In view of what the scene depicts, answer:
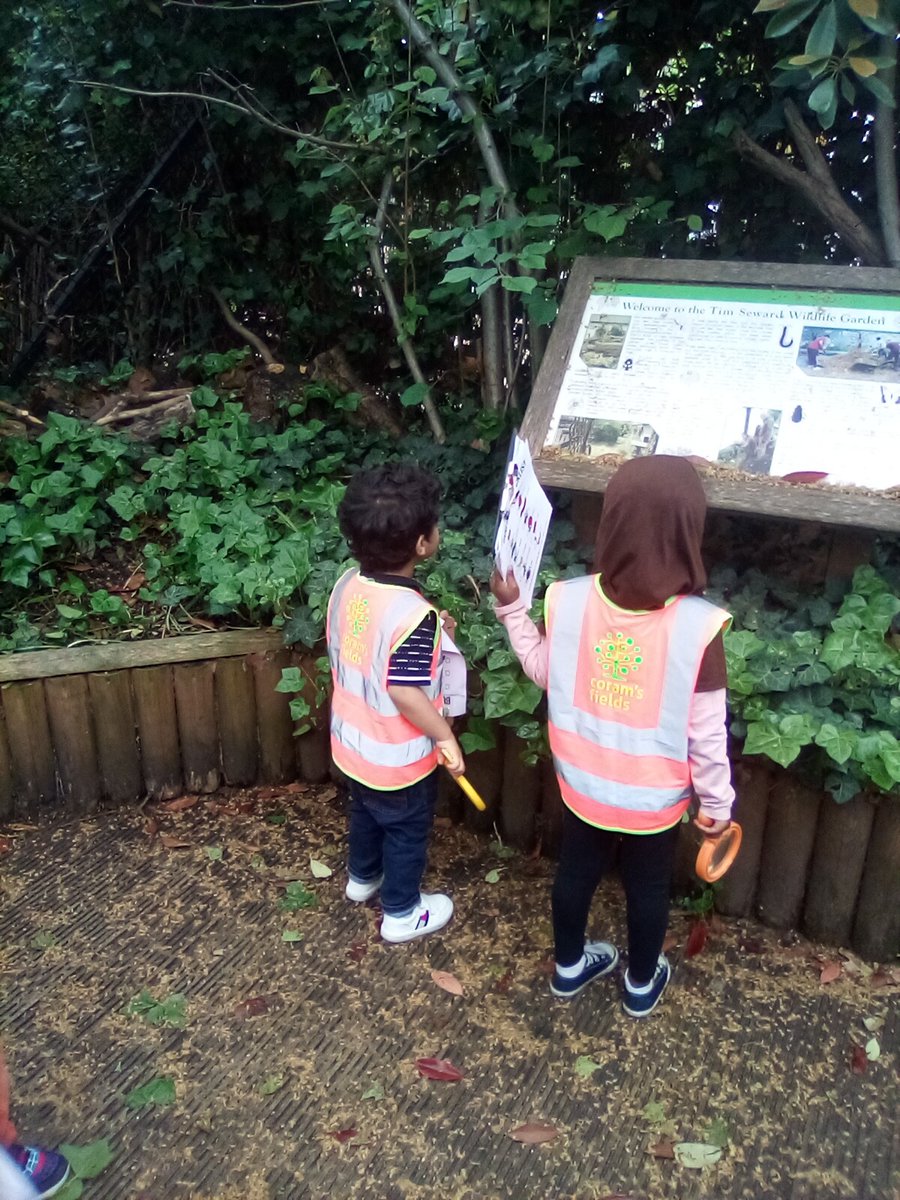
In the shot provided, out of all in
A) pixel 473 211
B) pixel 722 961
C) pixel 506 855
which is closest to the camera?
pixel 722 961

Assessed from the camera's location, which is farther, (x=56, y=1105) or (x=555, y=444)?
(x=555, y=444)

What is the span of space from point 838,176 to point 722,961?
2.93m

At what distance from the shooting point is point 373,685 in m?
2.37

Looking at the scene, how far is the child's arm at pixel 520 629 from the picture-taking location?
2197mm

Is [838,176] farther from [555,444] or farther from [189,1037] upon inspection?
[189,1037]

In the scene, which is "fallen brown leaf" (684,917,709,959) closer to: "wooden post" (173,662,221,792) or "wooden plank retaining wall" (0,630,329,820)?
"wooden plank retaining wall" (0,630,329,820)

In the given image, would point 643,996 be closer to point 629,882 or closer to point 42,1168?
point 629,882

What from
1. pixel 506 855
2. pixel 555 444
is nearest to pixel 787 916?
pixel 506 855

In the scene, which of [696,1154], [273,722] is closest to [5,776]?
[273,722]

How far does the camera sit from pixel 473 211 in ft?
13.5

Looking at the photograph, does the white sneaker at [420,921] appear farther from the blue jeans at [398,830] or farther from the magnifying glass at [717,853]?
the magnifying glass at [717,853]

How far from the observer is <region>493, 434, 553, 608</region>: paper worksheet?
2.06 metres

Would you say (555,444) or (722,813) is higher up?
(555,444)

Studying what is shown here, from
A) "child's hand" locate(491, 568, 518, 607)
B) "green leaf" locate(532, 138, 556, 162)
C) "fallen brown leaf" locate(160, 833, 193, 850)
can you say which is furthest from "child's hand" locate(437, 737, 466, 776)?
"green leaf" locate(532, 138, 556, 162)
